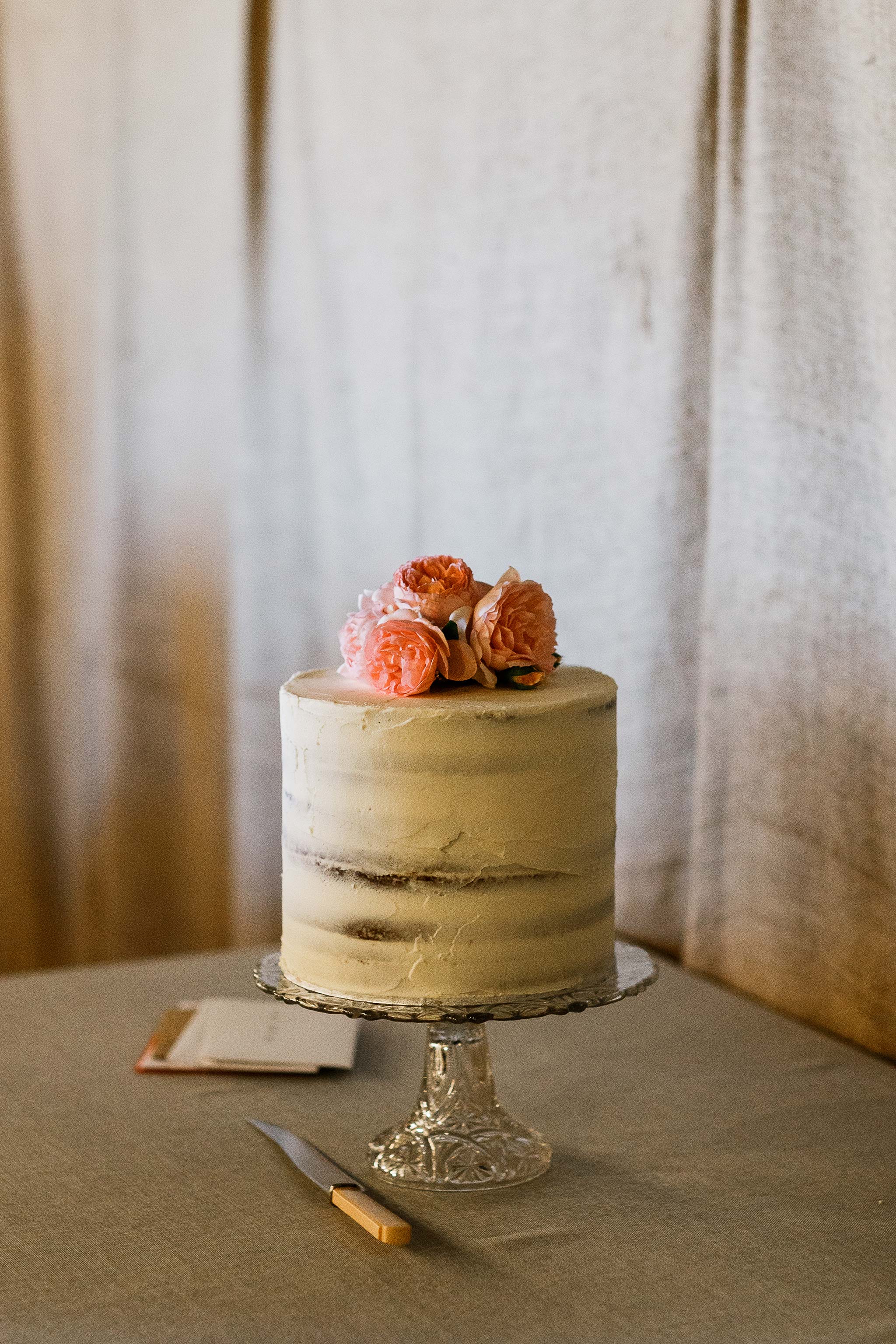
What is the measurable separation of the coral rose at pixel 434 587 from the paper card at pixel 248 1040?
1.28 ft

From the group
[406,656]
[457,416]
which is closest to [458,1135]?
[406,656]

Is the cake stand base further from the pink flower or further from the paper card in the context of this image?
the pink flower

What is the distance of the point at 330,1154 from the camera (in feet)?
3.37

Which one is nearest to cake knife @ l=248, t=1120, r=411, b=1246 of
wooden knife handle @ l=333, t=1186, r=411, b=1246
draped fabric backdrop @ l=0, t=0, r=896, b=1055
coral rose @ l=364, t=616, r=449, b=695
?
wooden knife handle @ l=333, t=1186, r=411, b=1246

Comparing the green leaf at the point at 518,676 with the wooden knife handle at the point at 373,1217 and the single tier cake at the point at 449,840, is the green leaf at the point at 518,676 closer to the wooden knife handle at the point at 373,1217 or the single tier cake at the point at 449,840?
the single tier cake at the point at 449,840

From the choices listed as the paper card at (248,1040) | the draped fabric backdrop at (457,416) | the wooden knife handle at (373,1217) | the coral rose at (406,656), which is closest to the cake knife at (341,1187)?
the wooden knife handle at (373,1217)

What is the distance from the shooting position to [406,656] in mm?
922

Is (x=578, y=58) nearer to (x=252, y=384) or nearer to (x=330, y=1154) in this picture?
(x=252, y=384)

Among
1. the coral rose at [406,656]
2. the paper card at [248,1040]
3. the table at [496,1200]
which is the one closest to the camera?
the table at [496,1200]

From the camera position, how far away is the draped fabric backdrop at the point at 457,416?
4.07ft

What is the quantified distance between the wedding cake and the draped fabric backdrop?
38 centimetres

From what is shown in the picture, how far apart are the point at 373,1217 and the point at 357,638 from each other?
38cm

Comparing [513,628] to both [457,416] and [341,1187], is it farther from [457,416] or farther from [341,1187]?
[457,416]

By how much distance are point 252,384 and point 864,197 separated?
117 cm
